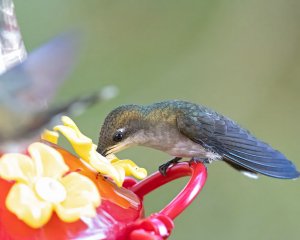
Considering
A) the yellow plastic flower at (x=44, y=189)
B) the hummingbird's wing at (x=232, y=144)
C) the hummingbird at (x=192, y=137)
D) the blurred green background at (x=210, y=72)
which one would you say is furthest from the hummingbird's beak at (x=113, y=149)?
the blurred green background at (x=210, y=72)

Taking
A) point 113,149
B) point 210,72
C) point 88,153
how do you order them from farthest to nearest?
1. point 210,72
2. point 113,149
3. point 88,153

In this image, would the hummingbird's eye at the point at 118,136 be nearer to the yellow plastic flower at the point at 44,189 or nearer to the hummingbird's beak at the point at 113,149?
the hummingbird's beak at the point at 113,149

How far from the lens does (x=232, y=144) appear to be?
2496 millimetres

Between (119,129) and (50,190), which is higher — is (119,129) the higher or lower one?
the lower one

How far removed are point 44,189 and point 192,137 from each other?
961 millimetres

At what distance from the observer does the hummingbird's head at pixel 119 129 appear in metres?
2.29

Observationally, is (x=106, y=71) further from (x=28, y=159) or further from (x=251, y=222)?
(x=28, y=159)

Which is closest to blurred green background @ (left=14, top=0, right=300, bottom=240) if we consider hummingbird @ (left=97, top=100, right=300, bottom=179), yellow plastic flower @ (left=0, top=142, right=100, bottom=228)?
hummingbird @ (left=97, top=100, right=300, bottom=179)

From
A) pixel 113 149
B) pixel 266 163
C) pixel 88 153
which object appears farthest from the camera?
pixel 266 163

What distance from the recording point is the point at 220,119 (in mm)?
2582

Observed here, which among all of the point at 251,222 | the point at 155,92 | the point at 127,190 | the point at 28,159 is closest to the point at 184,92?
the point at 155,92

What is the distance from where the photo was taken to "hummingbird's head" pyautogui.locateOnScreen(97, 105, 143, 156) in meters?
2.29

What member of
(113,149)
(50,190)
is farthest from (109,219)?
(113,149)

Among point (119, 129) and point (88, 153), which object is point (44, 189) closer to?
point (88, 153)
